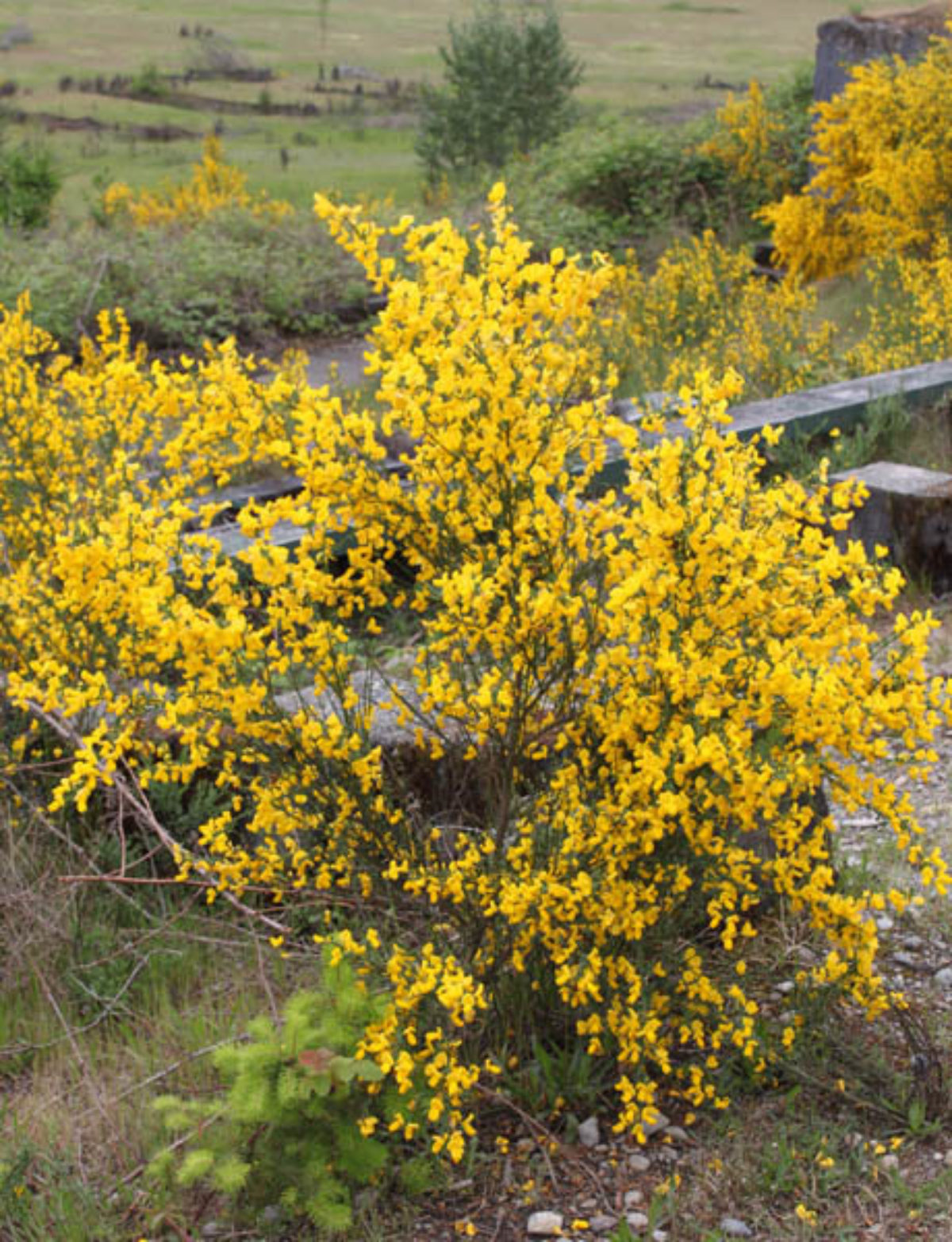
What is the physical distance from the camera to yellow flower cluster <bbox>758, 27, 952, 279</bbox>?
10.9m

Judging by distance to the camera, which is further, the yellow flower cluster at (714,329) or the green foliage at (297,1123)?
the yellow flower cluster at (714,329)

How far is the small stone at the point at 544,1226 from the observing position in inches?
104

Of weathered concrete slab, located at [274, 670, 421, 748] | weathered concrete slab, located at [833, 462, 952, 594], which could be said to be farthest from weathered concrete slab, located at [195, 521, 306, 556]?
weathered concrete slab, located at [833, 462, 952, 594]

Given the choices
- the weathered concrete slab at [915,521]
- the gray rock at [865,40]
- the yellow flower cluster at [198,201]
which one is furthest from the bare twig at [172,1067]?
the yellow flower cluster at [198,201]

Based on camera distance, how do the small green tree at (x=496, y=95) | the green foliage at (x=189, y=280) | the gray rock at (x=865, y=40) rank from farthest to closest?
the small green tree at (x=496, y=95)
the gray rock at (x=865, y=40)
the green foliage at (x=189, y=280)

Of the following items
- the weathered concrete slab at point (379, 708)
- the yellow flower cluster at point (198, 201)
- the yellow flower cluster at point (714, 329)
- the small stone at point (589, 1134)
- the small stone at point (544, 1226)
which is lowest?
the small stone at point (544, 1226)

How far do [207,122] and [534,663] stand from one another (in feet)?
133

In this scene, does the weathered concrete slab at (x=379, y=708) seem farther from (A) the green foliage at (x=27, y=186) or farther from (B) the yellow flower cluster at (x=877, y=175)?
(A) the green foliage at (x=27, y=186)

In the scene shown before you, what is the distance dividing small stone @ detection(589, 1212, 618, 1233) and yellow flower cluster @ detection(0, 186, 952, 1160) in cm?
20

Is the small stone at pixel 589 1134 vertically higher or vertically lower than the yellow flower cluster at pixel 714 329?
lower

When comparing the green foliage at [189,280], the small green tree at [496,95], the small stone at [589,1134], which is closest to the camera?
the small stone at [589,1134]

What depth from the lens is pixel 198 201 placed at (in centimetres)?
1919

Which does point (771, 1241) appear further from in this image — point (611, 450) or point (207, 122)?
point (207, 122)

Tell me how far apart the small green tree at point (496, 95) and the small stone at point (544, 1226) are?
21110mm
